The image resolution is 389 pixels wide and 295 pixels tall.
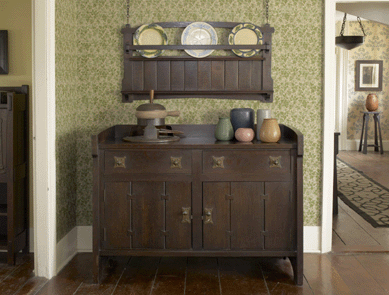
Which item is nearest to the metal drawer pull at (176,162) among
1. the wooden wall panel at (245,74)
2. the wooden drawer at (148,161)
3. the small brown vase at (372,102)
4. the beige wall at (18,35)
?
the wooden drawer at (148,161)

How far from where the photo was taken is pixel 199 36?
342 cm

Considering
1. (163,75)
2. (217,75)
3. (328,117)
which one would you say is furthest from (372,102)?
(163,75)

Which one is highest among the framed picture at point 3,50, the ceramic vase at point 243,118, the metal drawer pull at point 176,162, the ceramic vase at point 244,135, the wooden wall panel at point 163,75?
the framed picture at point 3,50

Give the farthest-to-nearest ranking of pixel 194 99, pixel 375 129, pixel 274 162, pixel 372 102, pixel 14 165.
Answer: pixel 375 129 → pixel 372 102 → pixel 194 99 → pixel 14 165 → pixel 274 162

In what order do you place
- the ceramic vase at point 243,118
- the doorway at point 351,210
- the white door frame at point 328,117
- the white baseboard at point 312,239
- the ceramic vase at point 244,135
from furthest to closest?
the doorway at point 351,210 < the white baseboard at point 312,239 < the white door frame at point 328,117 < the ceramic vase at point 243,118 < the ceramic vase at point 244,135

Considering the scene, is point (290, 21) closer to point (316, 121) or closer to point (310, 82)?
point (310, 82)

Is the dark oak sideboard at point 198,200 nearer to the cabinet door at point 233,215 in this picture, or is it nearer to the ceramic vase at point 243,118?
the cabinet door at point 233,215

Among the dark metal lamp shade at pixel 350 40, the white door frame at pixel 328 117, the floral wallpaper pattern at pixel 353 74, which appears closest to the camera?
the white door frame at pixel 328 117

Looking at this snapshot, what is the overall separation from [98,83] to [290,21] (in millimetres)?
1554

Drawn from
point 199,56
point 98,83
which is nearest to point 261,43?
point 199,56

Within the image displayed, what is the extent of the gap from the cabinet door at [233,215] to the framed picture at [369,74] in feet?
23.9

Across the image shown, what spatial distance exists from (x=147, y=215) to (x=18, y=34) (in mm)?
1728

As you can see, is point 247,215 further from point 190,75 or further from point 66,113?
point 66,113

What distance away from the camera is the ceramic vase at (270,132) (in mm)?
2959
